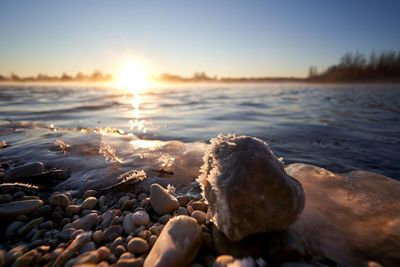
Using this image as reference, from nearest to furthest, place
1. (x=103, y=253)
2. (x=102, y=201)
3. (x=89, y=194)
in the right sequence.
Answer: (x=103, y=253), (x=102, y=201), (x=89, y=194)

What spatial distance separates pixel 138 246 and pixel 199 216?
1.77ft

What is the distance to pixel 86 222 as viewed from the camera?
79.4 inches

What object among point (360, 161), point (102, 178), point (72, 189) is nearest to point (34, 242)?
point (72, 189)

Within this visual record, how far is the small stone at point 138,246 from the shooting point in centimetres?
167

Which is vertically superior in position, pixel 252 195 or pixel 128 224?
pixel 252 195

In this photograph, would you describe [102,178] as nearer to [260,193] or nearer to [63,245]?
[63,245]

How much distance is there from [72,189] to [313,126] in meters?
5.84

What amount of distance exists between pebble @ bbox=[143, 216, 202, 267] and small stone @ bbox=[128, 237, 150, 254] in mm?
100

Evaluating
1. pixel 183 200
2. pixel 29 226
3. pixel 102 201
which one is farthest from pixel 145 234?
pixel 29 226

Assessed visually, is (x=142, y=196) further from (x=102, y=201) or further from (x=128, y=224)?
(x=128, y=224)

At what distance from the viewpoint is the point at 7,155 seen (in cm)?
380

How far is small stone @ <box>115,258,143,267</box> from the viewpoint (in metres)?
1.54

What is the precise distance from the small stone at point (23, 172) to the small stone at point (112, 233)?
156 centimetres

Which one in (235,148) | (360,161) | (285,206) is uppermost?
(235,148)
